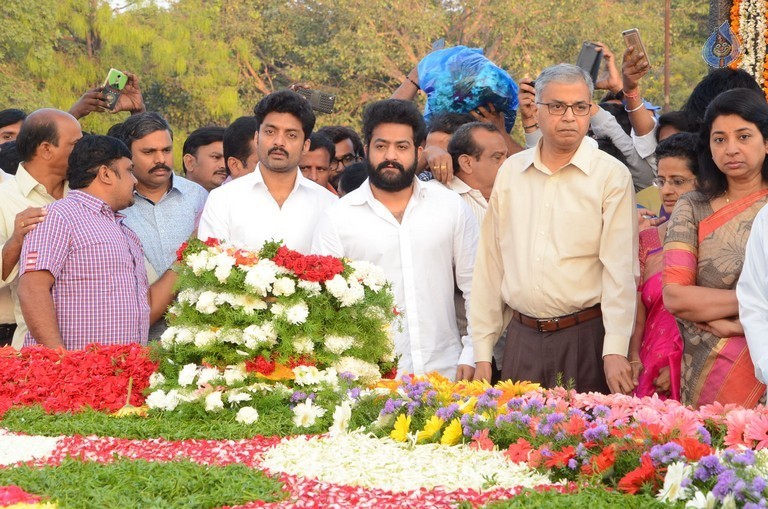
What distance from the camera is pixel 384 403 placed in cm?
430

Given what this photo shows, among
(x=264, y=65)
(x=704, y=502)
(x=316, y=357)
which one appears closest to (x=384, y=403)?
(x=316, y=357)

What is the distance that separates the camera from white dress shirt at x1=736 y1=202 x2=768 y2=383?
4.07 meters

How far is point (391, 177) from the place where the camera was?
555 cm

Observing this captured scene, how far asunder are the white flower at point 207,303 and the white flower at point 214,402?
0.34m

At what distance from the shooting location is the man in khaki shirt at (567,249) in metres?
4.88

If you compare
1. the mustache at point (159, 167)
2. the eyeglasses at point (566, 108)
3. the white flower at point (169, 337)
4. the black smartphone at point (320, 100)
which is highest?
the black smartphone at point (320, 100)

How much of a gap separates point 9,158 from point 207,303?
3884 mm

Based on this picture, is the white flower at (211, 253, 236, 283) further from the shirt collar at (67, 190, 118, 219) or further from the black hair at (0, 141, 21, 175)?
the black hair at (0, 141, 21, 175)

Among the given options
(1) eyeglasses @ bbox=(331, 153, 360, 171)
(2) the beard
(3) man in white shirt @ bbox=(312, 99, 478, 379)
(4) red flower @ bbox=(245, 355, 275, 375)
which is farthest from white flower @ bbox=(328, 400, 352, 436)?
(1) eyeglasses @ bbox=(331, 153, 360, 171)

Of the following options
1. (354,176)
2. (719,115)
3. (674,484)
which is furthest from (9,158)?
(674,484)

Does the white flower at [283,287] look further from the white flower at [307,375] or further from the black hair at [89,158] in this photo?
the black hair at [89,158]

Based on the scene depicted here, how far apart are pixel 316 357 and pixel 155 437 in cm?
74

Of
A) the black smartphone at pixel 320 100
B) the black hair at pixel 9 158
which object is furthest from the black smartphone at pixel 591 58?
the black hair at pixel 9 158

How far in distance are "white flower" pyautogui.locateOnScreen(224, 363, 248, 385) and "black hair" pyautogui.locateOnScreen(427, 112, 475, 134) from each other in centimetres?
300
